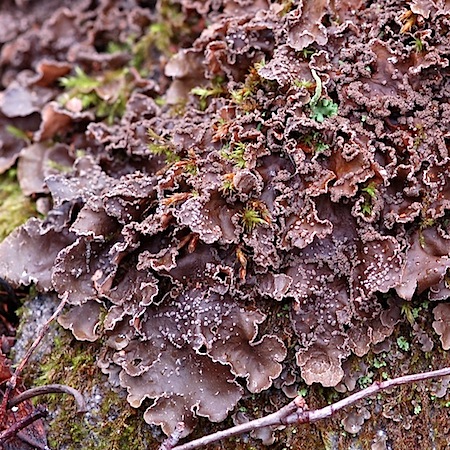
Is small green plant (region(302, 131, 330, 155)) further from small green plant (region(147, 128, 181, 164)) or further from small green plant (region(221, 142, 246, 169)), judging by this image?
small green plant (region(147, 128, 181, 164))

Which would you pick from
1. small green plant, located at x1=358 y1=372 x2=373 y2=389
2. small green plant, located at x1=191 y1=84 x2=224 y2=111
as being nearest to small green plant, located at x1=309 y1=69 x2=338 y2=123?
small green plant, located at x1=191 y1=84 x2=224 y2=111

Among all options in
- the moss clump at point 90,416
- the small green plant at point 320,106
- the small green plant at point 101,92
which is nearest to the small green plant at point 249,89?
the small green plant at point 320,106

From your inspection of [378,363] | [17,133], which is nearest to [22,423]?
[378,363]

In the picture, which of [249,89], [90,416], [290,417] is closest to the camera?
[290,417]

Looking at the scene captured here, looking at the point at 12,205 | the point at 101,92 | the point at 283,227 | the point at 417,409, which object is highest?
the point at 101,92

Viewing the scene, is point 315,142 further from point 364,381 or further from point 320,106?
point 364,381

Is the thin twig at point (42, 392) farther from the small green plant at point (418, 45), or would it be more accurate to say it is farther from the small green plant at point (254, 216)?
the small green plant at point (418, 45)
